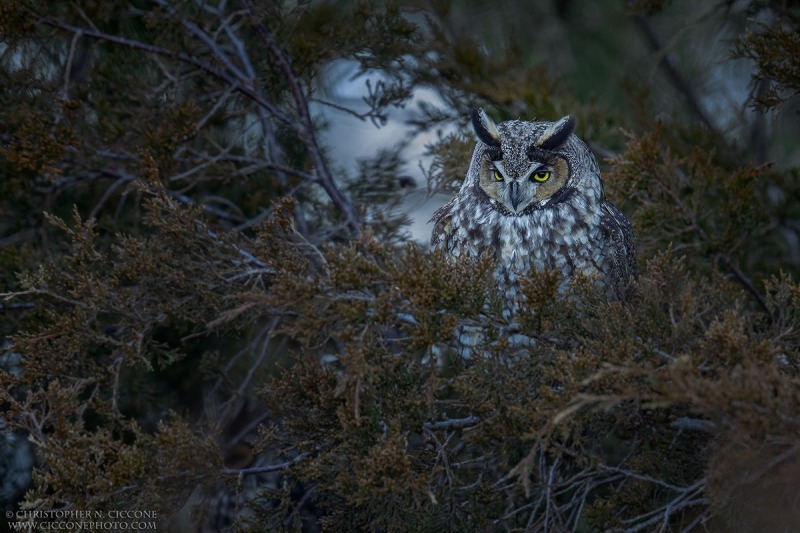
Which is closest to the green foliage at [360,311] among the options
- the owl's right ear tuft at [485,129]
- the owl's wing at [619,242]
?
the owl's wing at [619,242]

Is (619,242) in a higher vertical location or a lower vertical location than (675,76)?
lower

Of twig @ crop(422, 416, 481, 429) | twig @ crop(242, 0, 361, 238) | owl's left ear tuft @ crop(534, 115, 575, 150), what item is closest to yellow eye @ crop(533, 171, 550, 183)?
→ owl's left ear tuft @ crop(534, 115, 575, 150)

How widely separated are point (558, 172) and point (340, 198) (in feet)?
3.08

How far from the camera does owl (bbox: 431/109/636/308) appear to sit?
10.3ft

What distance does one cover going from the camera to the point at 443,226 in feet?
11.3

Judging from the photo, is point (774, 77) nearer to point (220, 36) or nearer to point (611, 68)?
point (220, 36)

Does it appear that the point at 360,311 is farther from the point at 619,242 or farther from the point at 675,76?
the point at 675,76

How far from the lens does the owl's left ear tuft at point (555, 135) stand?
3.14 meters

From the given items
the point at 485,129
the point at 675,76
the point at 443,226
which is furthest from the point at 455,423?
the point at 675,76

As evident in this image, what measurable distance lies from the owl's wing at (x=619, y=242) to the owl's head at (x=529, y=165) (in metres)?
0.11

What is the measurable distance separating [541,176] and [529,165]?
126 millimetres

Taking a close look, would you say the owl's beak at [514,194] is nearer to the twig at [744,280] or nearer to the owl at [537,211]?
the owl at [537,211]

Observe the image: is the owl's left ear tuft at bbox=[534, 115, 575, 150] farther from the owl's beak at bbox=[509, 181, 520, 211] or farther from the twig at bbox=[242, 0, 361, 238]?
the twig at bbox=[242, 0, 361, 238]

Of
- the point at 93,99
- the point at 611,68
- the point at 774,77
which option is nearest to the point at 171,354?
the point at 93,99
